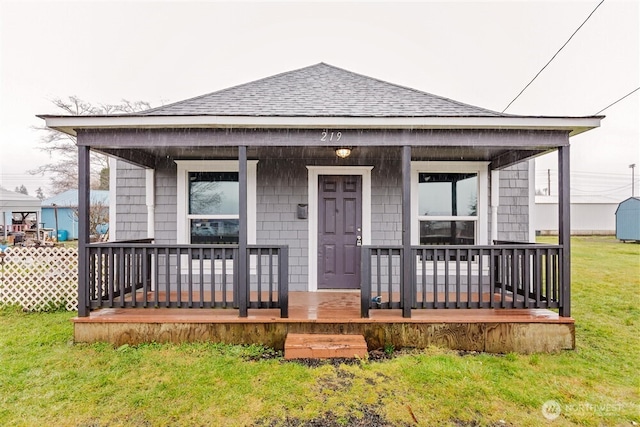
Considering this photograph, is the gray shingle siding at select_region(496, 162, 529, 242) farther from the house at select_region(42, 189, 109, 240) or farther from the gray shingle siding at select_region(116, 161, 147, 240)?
the house at select_region(42, 189, 109, 240)

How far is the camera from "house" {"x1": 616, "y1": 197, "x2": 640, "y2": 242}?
1864 cm

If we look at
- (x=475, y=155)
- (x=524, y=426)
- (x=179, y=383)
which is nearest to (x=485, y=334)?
(x=524, y=426)

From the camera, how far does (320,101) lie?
486cm

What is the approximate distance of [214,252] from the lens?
14.4 feet

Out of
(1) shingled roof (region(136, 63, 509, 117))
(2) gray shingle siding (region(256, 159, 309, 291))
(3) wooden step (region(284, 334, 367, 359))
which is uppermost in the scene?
(1) shingled roof (region(136, 63, 509, 117))

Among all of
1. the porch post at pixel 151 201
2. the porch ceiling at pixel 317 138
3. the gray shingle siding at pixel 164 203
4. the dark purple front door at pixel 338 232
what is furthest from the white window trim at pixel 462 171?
the porch post at pixel 151 201

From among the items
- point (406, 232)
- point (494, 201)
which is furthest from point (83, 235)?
point (494, 201)

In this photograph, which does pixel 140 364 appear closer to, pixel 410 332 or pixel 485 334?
pixel 410 332

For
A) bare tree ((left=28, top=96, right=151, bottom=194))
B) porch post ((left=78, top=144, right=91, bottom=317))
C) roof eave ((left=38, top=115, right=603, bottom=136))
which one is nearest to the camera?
roof eave ((left=38, top=115, right=603, bottom=136))

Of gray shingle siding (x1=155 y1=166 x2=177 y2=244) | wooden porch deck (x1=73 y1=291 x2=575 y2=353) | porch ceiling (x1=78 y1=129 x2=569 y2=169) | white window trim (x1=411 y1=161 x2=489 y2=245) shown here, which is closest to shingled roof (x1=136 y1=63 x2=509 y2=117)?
porch ceiling (x1=78 y1=129 x2=569 y2=169)

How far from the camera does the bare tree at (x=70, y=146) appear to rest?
18.3 meters

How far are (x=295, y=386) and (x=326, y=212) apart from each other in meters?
3.21

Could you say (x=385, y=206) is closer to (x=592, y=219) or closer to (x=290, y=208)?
(x=290, y=208)

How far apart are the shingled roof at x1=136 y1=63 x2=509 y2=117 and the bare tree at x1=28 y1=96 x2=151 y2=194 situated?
14.7 meters
